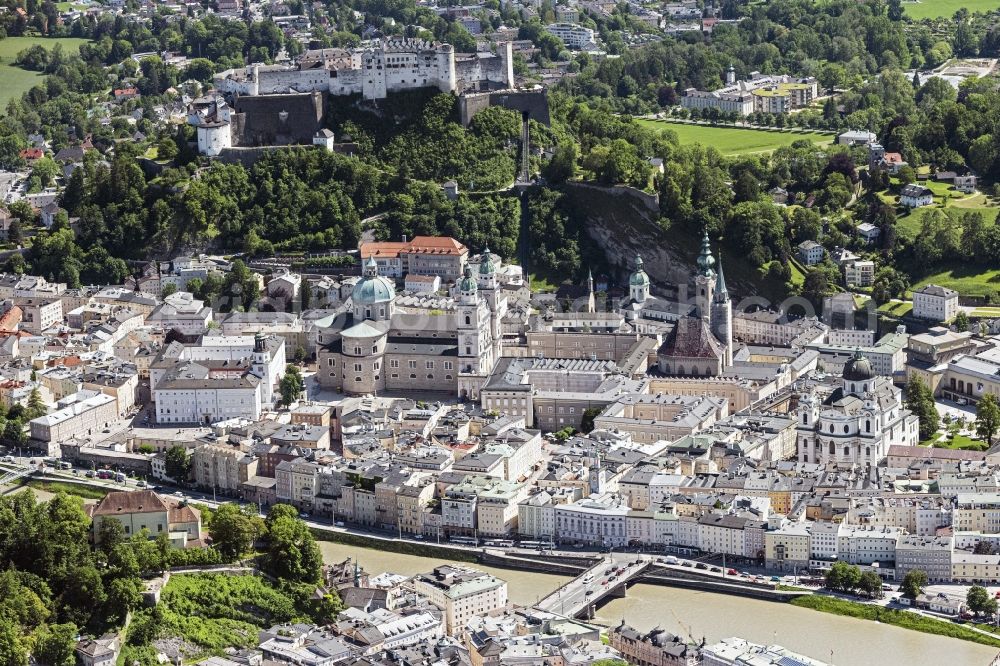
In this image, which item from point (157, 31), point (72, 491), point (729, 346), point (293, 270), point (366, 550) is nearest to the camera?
point (366, 550)

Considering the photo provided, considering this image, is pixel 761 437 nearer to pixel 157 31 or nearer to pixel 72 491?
pixel 72 491

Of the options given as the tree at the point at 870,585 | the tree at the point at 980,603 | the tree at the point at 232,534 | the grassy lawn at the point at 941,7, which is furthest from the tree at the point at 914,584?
the grassy lawn at the point at 941,7

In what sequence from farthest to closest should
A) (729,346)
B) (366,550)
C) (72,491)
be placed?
(729,346), (72,491), (366,550)

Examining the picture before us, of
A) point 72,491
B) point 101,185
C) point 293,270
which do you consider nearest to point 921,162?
point 293,270

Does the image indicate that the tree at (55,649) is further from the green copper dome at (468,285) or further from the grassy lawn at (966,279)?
the grassy lawn at (966,279)

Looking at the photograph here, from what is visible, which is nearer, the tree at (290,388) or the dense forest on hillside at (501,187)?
the tree at (290,388)
